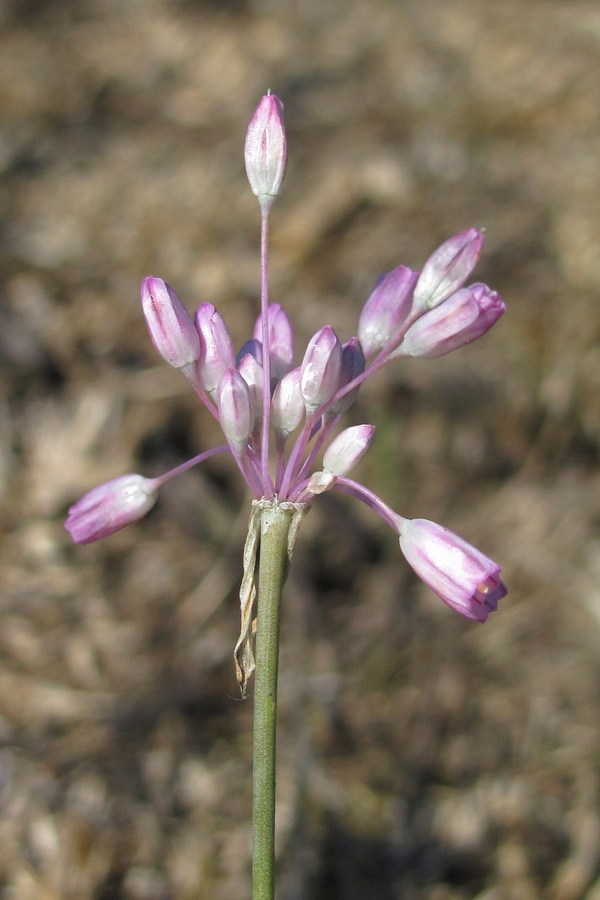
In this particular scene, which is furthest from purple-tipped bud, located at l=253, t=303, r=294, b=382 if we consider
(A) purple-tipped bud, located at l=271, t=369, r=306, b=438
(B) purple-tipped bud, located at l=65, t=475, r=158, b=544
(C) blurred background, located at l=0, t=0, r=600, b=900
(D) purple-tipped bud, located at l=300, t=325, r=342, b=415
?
(C) blurred background, located at l=0, t=0, r=600, b=900

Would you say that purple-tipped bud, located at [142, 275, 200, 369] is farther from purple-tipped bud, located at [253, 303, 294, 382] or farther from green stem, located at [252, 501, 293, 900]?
green stem, located at [252, 501, 293, 900]

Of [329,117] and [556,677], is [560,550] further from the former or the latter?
[329,117]

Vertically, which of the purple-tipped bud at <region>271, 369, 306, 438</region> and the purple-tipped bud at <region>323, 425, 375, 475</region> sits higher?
the purple-tipped bud at <region>271, 369, 306, 438</region>

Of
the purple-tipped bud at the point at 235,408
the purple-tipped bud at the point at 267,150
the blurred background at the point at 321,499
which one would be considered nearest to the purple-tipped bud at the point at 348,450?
the purple-tipped bud at the point at 235,408

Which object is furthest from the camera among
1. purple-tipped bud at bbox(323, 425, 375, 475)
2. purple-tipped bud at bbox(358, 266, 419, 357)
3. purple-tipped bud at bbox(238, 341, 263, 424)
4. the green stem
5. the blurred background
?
the blurred background

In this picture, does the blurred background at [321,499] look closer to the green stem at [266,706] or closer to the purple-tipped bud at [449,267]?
the green stem at [266,706]

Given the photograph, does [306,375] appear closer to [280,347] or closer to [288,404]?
[288,404]

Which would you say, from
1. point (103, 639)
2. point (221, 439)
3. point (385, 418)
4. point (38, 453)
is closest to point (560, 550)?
point (385, 418)
